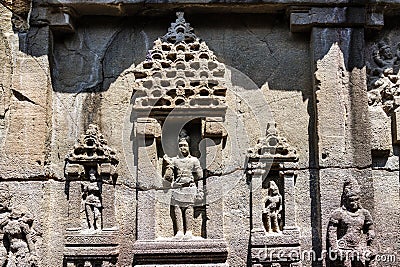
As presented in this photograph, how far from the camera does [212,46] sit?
743 cm

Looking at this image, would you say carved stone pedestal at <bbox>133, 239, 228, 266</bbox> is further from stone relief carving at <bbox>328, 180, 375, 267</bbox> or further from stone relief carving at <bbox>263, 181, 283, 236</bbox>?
stone relief carving at <bbox>328, 180, 375, 267</bbox>

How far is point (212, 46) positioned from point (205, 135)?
3.65 ft

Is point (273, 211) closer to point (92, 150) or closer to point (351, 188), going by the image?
point (351, 188)

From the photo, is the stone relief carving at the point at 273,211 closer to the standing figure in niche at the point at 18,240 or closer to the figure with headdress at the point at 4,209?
the standing figure in niche at the point at 18,240

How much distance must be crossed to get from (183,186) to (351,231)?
5.96 feet

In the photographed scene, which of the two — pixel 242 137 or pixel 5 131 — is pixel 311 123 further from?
pixel 5 131

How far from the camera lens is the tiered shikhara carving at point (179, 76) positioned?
7047 millimetres

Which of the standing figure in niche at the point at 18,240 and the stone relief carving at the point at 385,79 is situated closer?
the standing figure in niche at the point at 18,240

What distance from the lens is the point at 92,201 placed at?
22.7ft

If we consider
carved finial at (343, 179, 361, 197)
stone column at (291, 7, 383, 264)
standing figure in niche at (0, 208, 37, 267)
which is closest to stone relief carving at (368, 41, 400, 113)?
stone column at (291, 7, 383, 264)

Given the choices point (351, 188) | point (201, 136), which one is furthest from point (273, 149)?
point (351, 188)

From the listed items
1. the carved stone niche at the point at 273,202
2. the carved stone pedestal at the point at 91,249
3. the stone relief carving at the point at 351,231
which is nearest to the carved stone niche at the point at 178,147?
the carved stone pedestal at the point at 91,249

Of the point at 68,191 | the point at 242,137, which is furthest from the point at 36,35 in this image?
the point at 242,137

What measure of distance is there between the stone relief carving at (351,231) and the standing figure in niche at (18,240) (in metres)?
3.09
